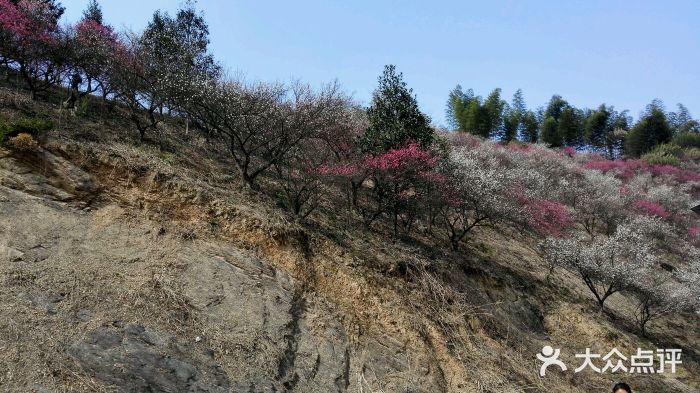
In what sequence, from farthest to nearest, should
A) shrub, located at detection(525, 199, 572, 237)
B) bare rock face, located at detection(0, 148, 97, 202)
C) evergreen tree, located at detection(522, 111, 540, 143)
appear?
1. evergreen tree, located at detection(522, 111, 540, 143)
2. shrub, located at detection(525, 199, 572, 237)
3. bare rock face, located at detection(0, 148, 97, 202)

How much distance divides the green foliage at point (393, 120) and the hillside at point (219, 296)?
2.66 m

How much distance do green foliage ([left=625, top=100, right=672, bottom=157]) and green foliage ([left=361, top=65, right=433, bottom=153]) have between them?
152 feet

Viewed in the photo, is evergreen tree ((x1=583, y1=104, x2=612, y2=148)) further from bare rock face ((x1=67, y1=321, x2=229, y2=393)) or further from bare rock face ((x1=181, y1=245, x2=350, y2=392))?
bare rock face ((x1=67, y1=321, x2=229, y2=393))

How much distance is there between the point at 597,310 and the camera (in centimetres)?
1636

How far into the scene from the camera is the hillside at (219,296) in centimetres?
764

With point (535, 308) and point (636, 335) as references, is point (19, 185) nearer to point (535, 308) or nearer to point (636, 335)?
point (535, 308)

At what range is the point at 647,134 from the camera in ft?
177

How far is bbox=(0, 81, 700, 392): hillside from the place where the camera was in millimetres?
7641

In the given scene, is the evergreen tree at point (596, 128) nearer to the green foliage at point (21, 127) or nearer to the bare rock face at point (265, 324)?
the bare rock face at point (265, 324)

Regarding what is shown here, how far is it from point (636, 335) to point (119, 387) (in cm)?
1572

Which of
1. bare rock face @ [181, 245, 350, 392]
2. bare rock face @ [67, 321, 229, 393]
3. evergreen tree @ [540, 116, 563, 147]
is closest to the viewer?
bare rock face @ [67, 321, 229, 393]

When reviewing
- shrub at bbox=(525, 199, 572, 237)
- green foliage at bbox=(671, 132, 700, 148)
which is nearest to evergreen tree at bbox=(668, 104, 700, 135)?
green foliage at bbox=(671, 132, 700, 148)

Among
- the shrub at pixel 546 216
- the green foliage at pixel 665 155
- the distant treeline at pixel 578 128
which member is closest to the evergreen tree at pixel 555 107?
the distant treeline at pixel 578 128

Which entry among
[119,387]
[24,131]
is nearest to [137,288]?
[119,387]
